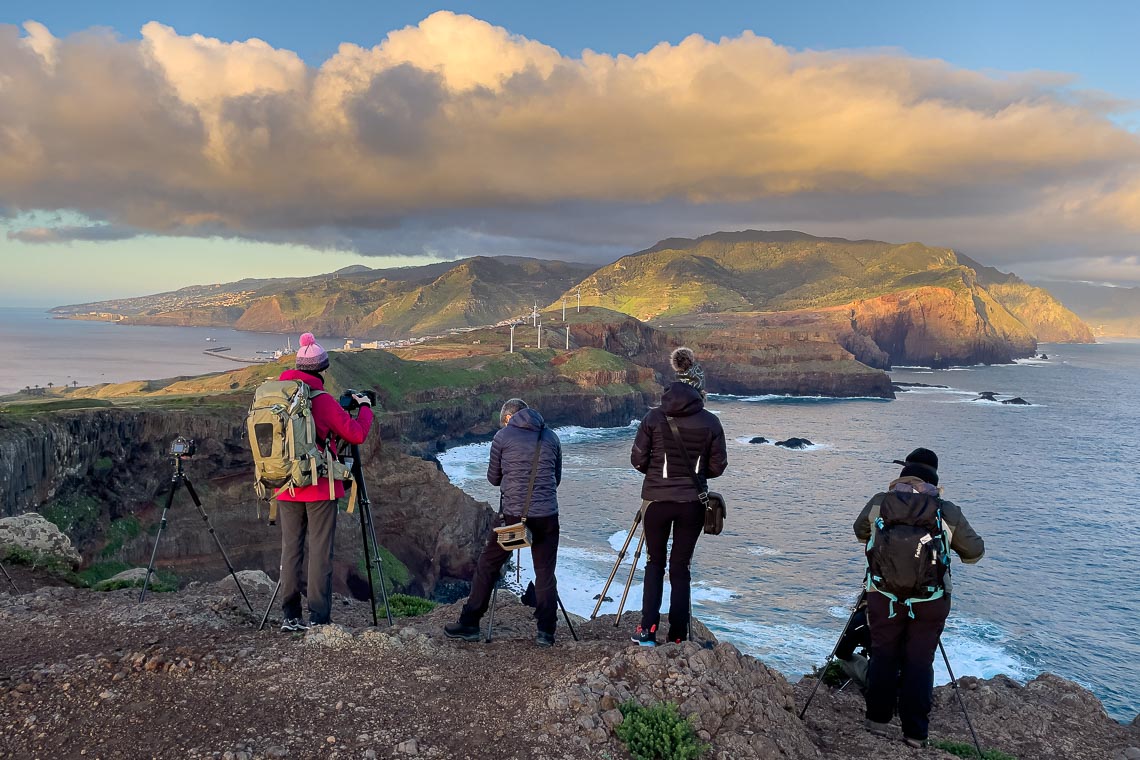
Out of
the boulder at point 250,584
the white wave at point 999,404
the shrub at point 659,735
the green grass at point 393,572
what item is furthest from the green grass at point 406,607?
the white wave at point 999,404

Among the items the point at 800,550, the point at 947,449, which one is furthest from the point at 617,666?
the point at 947,449

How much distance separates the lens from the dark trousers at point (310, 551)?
8.12 meters

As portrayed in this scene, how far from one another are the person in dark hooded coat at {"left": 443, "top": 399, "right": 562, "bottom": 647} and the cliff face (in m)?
20.5

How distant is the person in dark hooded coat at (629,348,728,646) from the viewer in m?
7.97

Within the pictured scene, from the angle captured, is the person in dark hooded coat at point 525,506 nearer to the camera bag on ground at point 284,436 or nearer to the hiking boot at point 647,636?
the hiking boot at point 647,636

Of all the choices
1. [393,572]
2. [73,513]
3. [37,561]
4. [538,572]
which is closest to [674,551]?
[538,572]

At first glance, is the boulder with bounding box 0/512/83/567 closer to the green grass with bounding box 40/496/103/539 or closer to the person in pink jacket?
the person in pink jacket

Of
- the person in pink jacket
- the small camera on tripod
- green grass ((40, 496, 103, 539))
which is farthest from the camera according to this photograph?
green grass ((40, 496, 103, 539))

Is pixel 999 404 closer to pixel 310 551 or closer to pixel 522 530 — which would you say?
pixel 522 530

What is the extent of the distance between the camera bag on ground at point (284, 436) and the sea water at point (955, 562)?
5.81m

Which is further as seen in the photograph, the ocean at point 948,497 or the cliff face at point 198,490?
the ocean at point 948,497

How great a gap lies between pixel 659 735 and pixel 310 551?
14.7 ft

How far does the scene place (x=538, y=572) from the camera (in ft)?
27.8

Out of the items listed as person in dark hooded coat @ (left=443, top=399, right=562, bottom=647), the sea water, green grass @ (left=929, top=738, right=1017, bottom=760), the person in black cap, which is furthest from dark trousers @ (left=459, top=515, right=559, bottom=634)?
green grass @ (left=929, top=738, right=1017, bottom=760)
